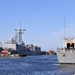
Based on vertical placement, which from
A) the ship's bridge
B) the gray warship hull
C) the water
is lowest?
the water

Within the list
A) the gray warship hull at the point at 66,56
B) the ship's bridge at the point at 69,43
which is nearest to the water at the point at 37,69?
the gray warship hull at the point at 66,56

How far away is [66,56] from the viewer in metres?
91.0

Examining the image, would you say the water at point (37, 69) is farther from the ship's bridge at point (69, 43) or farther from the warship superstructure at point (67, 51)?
the ship's bridge at point (69, 43)

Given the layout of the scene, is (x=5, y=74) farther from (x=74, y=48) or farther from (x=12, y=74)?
(x=74, y=48)

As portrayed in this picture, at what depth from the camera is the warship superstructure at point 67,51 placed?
296 ft

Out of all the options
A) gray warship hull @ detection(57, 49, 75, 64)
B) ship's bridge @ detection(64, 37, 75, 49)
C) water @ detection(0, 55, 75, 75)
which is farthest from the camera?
ship's bridge @ detection(64, 37, 75, 49)

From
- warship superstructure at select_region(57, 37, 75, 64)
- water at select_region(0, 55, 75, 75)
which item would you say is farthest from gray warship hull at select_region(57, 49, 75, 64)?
water at select_region(0, 55, 75, 75)

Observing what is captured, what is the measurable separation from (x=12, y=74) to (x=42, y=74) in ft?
17.7

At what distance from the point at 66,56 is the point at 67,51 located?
1343 millimetres

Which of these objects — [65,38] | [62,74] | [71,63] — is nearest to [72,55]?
[71,63]

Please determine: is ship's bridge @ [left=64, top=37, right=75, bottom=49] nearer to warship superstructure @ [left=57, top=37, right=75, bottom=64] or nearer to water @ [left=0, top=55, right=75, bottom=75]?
warship superstructure @ [left=57, top=37, right=75, bottom=64]

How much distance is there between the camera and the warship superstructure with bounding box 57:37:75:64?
90250 mm

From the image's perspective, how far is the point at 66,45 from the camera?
95500mm

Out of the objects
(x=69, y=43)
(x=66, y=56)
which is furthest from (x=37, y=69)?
(x=69, y=43)
